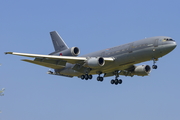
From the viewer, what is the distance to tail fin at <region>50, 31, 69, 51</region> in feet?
167

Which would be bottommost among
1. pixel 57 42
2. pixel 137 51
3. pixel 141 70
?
pixel 141 70

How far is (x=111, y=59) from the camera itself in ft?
134

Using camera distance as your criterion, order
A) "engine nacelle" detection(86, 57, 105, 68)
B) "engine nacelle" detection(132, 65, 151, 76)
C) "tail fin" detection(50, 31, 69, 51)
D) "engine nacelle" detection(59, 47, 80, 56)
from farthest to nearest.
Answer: "tail fin" detection(50, 31, 69, 51)
"engine nacelle" detection(132, 65, 151, 76)
"engine nacelle" detection(59, 47, 80, 56)
"engine nacelle" detection(86, 57, 105, 68)

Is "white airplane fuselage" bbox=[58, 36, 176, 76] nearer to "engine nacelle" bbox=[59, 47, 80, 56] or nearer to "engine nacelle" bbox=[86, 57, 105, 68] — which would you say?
"engine nacelle" bbox=[86, 57, 105, 68]

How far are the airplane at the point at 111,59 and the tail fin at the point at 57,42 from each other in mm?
862

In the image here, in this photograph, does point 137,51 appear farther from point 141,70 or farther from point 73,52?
point 73,52

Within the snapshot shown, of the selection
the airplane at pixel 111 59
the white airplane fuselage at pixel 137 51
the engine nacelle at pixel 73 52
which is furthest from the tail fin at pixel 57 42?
the white airplane fuselage at pixel 137 51

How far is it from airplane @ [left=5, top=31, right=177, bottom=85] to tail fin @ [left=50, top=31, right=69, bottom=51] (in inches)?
34.0

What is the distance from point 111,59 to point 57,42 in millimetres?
14917

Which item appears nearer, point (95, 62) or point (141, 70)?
point (95, 62)

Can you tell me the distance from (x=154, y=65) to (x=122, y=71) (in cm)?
1091

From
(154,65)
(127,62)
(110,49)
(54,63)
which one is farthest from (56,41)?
(154,65)

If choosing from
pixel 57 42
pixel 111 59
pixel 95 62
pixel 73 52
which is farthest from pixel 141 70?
pixel 57 42

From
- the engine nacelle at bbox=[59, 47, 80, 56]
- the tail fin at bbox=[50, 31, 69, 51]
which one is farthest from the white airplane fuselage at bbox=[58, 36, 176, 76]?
the tail fin at bbox=[50, 31, 69, 51]
